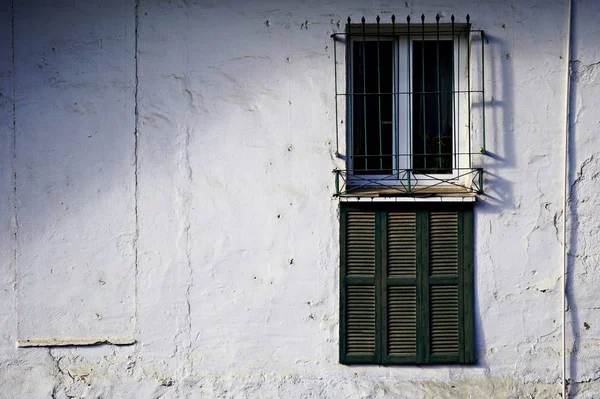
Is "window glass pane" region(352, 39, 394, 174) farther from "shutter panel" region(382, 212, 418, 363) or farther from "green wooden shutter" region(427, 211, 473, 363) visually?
"green wooden shutter" region(427, 211, 473, 363)

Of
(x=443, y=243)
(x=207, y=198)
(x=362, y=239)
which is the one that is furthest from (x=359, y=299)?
(x=207, y=198)

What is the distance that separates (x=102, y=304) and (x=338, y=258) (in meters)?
1.64

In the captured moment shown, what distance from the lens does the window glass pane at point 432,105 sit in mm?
5516

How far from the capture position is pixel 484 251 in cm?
531

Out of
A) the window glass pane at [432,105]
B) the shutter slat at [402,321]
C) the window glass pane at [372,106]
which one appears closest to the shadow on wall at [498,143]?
the window glass pane at [432,105]

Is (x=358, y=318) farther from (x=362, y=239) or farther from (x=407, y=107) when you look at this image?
(x=407, y=107)

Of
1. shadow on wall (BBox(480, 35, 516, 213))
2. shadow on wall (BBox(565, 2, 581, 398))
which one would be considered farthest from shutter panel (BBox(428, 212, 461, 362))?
shadow on wall (BBox(565, 2, 581, 398))

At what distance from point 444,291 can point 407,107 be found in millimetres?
1315

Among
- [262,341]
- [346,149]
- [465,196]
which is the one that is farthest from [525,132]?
[262,341]

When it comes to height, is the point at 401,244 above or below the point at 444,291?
above

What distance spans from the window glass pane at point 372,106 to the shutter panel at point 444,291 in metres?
0.57

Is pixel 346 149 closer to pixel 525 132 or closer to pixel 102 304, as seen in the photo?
pixel 525 132

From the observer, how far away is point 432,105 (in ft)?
18.2

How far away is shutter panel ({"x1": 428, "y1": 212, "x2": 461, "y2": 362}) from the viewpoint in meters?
5.29
